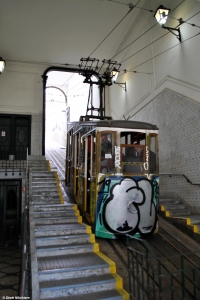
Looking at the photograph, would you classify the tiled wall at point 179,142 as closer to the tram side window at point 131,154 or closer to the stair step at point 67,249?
the tram side window at point 131,154

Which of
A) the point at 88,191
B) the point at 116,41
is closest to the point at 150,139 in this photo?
the point at 88,191

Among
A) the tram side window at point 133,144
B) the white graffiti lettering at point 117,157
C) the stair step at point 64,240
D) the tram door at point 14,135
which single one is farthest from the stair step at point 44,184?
the tram door at point 14,135

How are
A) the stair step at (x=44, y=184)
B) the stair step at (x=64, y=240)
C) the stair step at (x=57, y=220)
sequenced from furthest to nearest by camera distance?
1. the stair step at (x=44, y=184)
2. the stair step at (x=57, y=220)
3. the stair step at (x=64, y=240)

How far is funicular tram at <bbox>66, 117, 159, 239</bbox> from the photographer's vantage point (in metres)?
5.90

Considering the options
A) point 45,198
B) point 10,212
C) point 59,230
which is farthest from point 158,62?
point 10,212

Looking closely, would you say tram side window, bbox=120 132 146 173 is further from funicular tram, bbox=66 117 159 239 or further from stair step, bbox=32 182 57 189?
stair step, bbox=32 182 57 189

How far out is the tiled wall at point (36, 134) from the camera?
13.8 metres

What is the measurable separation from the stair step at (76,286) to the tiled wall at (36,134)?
995 cm

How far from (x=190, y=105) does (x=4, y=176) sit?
24.9 feet

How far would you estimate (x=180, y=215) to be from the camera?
7160 mm

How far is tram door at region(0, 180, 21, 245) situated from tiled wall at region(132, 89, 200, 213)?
266 inches

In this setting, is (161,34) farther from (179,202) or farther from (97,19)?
(179,202)

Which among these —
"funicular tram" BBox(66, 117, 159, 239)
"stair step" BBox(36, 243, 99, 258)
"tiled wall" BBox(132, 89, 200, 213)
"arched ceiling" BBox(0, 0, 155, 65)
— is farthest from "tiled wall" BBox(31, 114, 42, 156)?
"stair step" BBox(36, 243, 99, 258)

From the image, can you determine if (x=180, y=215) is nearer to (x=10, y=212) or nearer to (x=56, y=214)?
(x=56, y=214)
